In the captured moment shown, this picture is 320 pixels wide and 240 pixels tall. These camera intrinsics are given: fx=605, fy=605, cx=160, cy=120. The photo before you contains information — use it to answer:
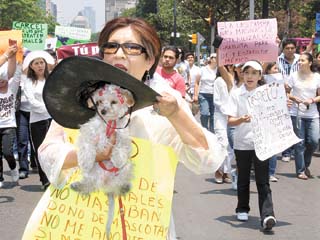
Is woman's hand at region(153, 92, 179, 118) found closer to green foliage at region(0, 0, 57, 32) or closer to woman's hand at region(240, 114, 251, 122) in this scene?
woman's hand at region(240, 114, 251, 122)

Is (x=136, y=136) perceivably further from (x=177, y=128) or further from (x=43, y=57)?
(x=43, y=57)

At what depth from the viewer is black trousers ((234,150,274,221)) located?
558 cm

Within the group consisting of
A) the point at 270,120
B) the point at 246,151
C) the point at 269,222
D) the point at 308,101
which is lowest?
the point at 269,222

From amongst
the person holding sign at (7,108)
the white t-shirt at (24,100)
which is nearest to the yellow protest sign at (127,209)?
the person holding sign at (7,108)

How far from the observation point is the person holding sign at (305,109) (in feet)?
27.6

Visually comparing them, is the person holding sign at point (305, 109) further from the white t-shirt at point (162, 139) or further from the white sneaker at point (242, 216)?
the white t-shirt at point (162, 139)

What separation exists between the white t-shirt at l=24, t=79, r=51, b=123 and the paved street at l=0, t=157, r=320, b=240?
35.2 inches

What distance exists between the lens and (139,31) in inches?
86.7

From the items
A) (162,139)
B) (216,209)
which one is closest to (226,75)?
(216,209)

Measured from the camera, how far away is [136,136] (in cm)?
222

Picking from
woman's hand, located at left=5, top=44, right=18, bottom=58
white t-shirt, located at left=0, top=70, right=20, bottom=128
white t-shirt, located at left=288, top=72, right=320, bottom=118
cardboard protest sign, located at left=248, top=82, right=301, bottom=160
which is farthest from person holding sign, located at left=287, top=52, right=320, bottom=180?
woman's hand, located at left=5, top=44, right=18, bottom=58

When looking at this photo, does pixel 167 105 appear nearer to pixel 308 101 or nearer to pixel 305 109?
pixel 308 101

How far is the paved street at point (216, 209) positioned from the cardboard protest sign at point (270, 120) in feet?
2.46

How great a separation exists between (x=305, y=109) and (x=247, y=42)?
2336 millimetres
